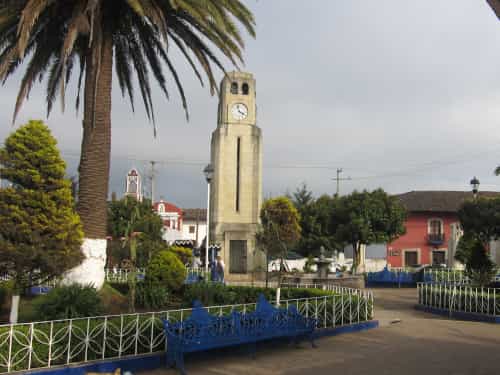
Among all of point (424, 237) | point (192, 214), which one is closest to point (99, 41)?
point (424, 237)

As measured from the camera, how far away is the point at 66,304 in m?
9.99

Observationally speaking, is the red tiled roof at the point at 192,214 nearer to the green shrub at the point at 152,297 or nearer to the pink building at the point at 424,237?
the pink building at the point at 424,237

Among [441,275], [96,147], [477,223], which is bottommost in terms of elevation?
[441,275]

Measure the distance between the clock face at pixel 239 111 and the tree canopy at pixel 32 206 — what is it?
21352mm

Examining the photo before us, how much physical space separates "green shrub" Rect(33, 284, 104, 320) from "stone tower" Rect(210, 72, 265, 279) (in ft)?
67.4

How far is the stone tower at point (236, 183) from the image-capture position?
3098cm

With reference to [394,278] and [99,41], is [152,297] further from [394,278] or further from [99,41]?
[394,278]

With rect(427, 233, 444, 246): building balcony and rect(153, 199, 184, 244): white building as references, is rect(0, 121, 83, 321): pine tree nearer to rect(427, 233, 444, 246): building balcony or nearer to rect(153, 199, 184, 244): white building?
rect(427, 233, 444, 246): building balcony

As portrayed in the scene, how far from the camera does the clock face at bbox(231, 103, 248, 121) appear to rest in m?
31.8

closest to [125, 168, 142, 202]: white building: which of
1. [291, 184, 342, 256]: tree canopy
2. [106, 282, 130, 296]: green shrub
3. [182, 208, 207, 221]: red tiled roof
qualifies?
[182, 208, 207, 221]: red tiled roof

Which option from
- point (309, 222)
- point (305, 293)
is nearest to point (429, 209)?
point (309, 222)

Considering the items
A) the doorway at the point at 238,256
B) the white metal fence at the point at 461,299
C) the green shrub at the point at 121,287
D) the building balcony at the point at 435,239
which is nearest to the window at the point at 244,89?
the doorway at the point at 238,256

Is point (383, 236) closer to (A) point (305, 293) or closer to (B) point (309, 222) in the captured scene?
(B) point (309, 222)

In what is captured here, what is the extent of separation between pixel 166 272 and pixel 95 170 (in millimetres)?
4632
